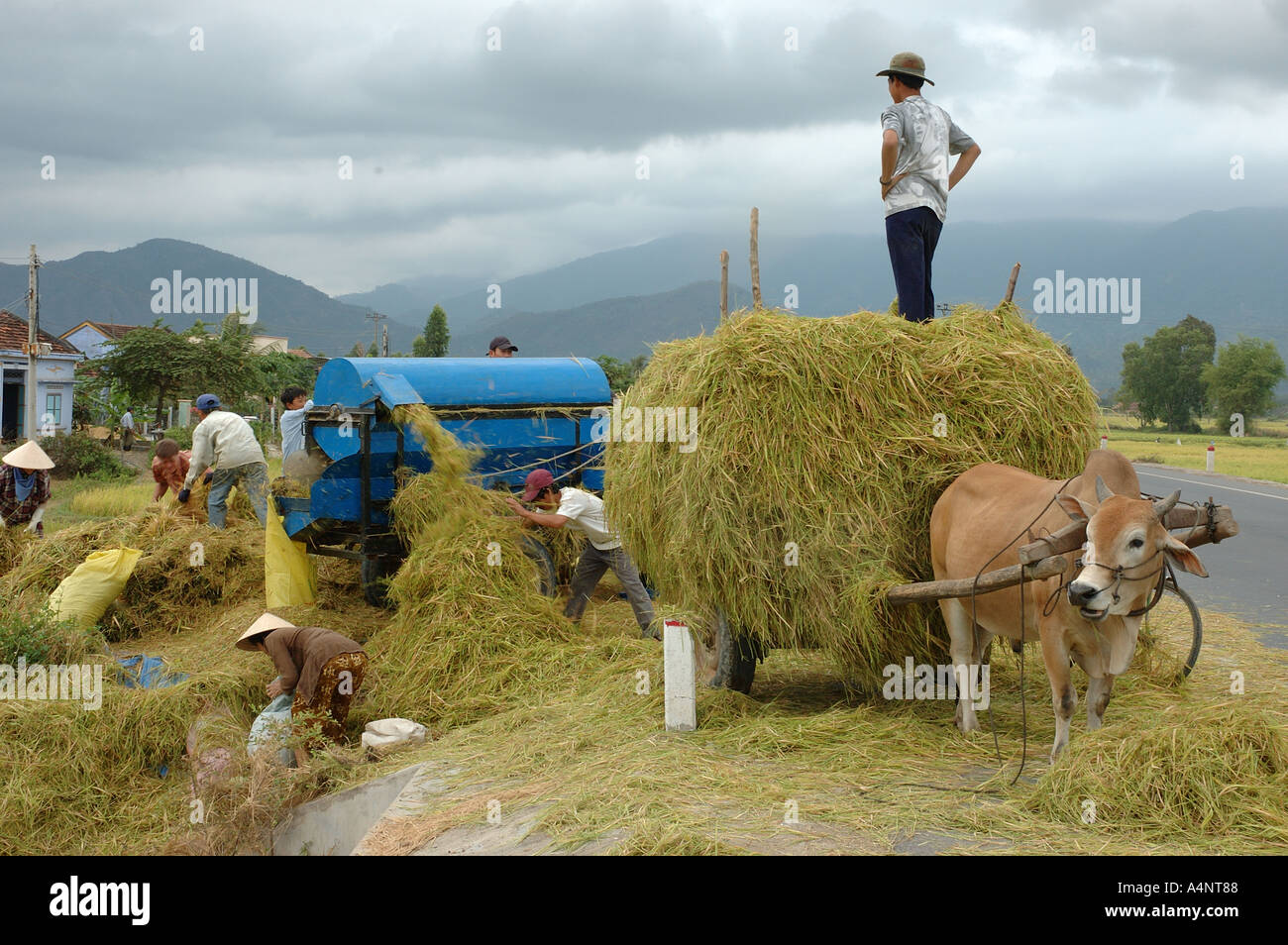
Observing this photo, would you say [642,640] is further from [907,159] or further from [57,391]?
[57,391]

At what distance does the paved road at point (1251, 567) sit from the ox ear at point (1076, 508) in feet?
→ 14.8

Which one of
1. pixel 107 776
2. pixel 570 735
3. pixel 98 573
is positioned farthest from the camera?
pixel 98 573

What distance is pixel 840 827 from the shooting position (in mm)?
4621

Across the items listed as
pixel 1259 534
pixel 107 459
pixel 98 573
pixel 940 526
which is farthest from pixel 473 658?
pixel 107 459

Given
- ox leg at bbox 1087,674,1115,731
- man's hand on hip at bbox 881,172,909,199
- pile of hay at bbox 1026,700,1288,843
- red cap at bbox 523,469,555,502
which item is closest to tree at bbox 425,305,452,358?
red cap at bbox 523,469,555,502

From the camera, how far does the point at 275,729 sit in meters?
6.99

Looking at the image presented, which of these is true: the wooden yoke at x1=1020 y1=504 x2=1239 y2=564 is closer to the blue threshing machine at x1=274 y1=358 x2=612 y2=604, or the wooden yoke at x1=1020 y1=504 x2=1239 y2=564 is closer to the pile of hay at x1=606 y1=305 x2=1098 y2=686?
the pile of hay at x1=606 y1=305 x2=1098 y2=686

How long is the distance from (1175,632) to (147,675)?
8.48 meters

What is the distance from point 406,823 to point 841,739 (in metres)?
2.33

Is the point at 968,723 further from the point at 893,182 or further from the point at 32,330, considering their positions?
the point at 32,330

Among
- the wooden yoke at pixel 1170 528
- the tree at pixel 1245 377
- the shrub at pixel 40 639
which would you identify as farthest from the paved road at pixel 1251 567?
the tree at pixel 1245 377

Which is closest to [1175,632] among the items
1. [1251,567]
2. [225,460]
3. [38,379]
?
[1251,567]

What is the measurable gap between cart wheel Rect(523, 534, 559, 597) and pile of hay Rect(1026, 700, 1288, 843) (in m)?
5.41

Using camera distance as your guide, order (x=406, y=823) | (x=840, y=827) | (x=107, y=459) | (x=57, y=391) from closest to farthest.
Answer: (x=840, y=827) < (x=406, y=823) < (x=107, y=459) < (x=57, y=391)
